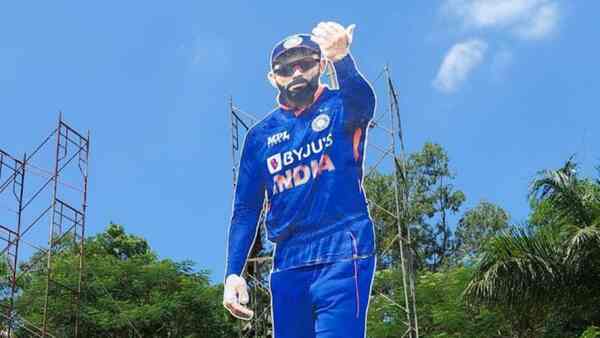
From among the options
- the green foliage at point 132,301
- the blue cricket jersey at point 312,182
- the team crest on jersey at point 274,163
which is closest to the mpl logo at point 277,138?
the blue cricket jersey at point 312,182

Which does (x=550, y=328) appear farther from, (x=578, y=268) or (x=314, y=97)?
(x=314, y=97)

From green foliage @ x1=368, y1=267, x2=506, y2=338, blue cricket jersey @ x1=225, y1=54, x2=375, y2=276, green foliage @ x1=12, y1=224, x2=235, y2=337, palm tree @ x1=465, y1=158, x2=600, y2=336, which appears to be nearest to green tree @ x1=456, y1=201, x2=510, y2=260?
green foliage @ x1=368, y1=267, x2=506, y2=338

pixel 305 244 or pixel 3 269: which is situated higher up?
pixel 3 269

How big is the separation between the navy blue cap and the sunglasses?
0.13 meters

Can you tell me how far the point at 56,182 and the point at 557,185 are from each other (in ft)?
28.0

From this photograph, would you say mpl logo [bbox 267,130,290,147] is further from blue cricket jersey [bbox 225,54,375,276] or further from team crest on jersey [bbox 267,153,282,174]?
team crest on jersey [bbox 267,153,282,174]

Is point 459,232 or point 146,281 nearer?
point 146,281

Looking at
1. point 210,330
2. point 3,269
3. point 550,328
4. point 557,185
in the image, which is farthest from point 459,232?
point 557,185

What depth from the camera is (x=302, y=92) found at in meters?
10.6

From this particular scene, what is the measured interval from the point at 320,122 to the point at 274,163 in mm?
723

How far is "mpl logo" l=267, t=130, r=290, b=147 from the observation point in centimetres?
1061

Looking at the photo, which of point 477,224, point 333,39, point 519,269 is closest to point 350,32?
point 333,39

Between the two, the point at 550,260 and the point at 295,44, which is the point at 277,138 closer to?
the point at 295,44

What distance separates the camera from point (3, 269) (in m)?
23.0
